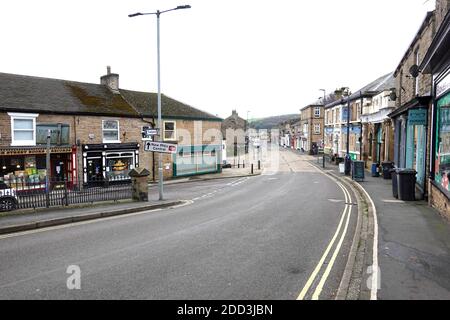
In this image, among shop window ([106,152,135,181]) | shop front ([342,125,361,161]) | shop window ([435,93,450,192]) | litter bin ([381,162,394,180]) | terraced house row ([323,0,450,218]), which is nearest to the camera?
shop window ([435,93,450,192])

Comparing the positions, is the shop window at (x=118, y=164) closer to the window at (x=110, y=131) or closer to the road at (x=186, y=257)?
the window at (x=110, y=131)

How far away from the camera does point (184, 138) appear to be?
106ft

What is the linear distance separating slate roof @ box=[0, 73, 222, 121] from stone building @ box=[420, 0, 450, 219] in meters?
20.7

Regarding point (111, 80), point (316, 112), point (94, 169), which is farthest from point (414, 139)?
point (316, 112)

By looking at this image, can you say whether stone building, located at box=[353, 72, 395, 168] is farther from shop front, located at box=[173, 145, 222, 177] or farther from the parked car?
the parked car

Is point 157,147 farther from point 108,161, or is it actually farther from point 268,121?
point 268,121

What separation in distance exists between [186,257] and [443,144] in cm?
931

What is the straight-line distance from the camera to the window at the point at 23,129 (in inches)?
833

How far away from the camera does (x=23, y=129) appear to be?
21.5 meters

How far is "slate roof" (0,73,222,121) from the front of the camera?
22.1 metres

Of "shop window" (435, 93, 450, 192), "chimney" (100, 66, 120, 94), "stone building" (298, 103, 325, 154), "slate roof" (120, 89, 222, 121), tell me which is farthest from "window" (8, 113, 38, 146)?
"stone building" (298, 103, 325, 154)

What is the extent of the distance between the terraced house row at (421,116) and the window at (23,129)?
21.0 m
